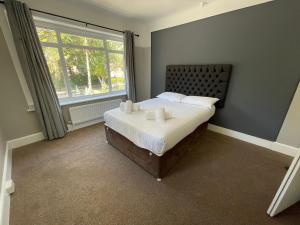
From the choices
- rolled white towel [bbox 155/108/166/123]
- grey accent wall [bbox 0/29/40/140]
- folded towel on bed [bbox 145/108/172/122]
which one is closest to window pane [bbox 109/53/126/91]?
grey accent wall [bbox 0/29/40/140]

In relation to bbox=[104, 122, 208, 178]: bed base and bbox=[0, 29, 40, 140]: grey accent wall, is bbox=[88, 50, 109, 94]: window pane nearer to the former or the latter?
bbox=[0, 29, 40, 140]: grey accent wall

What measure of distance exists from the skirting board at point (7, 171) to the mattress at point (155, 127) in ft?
4.35

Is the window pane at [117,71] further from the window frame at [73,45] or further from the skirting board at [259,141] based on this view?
the skirting board at [259,141]

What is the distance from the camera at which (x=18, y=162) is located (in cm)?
193

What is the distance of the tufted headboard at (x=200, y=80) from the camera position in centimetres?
255

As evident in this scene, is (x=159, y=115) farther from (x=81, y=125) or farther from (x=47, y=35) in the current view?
(x=47, y=35)

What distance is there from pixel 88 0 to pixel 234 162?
377 cm

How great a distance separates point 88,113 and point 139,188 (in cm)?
219

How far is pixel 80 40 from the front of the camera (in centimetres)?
284

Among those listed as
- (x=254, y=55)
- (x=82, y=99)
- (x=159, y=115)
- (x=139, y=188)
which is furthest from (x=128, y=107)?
(x=254, y=55)

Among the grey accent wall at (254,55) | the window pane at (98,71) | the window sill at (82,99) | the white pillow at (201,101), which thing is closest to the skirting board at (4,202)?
the window sill at (82,99)

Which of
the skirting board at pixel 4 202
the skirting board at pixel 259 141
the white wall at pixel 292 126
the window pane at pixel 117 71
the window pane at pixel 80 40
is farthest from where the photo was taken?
the window pane at pixel 117 71

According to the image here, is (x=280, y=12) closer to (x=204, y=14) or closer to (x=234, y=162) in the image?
(x=204, y=14)

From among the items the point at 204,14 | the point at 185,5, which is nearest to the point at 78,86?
the point at 185,5
